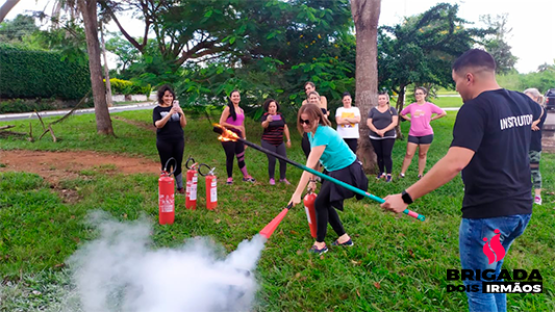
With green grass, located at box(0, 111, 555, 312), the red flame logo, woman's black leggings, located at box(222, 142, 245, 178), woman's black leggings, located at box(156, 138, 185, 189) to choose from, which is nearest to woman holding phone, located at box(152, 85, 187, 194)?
woman's black leggings, located at box(156, 138, 185, 189)

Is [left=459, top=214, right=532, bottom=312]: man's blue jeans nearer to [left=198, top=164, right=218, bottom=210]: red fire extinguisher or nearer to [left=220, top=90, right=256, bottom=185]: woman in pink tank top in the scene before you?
[left=198, top=164, right=218, bottom=210]: red fire extinguisher

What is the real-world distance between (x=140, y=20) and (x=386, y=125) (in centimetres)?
1203

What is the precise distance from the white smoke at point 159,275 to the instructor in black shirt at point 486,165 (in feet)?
6.70

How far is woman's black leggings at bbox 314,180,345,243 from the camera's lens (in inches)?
151

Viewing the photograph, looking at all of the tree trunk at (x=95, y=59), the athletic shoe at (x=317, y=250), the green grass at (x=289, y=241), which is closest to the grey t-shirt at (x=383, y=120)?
the green grass at (x=289, y=241)

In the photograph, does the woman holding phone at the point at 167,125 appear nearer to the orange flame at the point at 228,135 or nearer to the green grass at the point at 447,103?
the orange flame at the point at 228,135

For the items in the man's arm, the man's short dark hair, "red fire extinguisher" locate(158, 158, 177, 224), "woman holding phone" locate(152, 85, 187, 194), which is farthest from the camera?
"woman holding phone" locate(152, 85, 187, 194)

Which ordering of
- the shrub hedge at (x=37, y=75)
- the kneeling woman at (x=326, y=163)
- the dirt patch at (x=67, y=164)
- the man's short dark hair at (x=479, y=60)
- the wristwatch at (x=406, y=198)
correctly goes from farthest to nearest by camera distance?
1. the shrub hedge at (x=37, y=75)
2. the dirt patch at (x=67, y=164)
3. the kneeling woman at (x=326, y=163)
4. the wristwatch at (x=406, y=198)
5. the man's short dark hair at (x=479, y=60)

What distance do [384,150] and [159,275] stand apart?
17.5ft

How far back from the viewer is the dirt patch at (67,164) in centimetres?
787

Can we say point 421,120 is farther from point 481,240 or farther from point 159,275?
point 159,275

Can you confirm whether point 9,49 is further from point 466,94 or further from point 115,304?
point 466,94

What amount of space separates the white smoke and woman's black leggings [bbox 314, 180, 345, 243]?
78cm

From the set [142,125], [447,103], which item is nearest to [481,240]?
[142,125]
